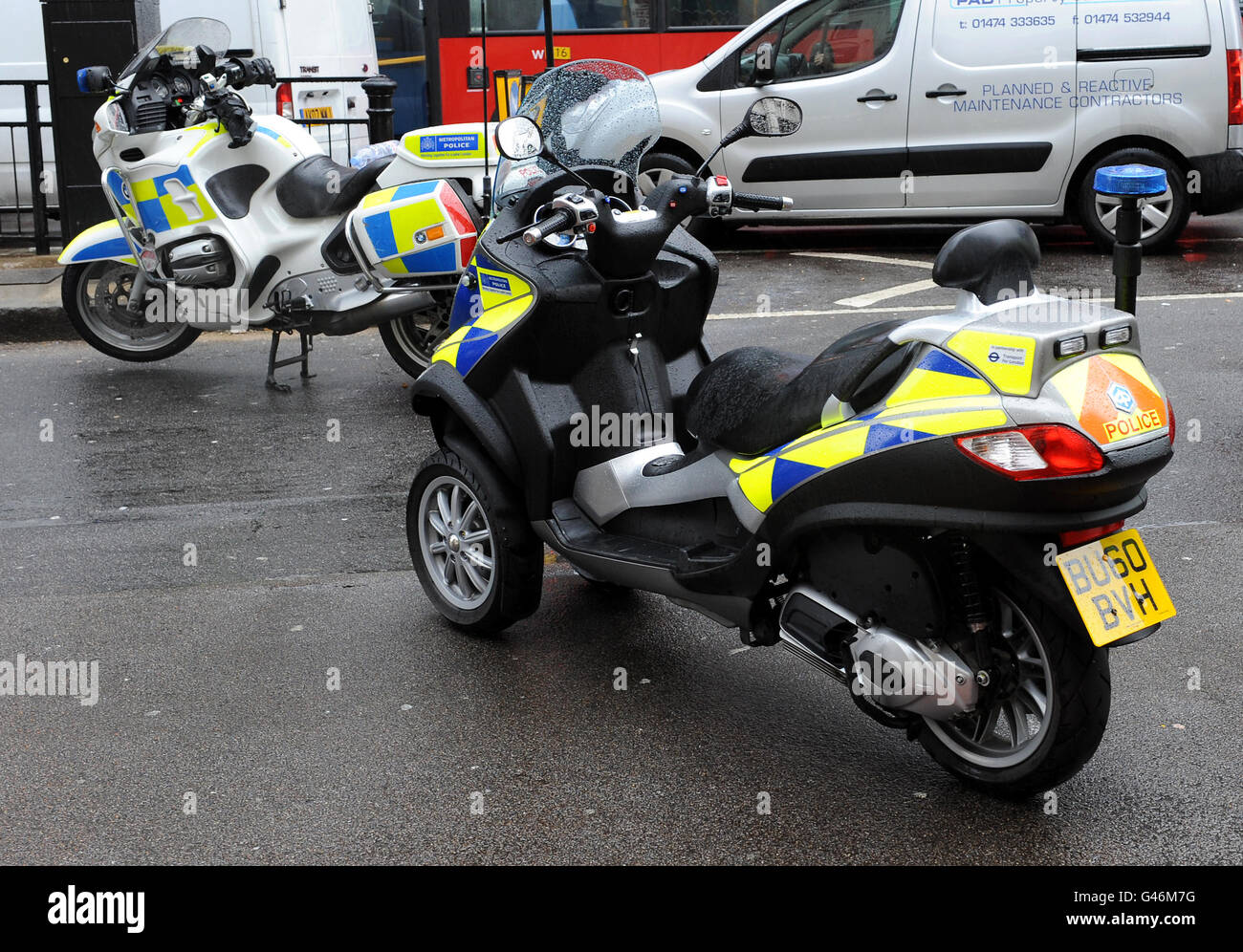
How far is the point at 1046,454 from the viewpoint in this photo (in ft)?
10.4

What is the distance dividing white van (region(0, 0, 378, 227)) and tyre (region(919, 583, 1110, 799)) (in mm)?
9673

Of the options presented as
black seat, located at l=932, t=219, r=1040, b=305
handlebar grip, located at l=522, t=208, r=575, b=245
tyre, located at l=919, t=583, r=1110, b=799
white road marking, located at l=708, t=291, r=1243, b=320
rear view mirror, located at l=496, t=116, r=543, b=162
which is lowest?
tyre, located at l=919, t=583, r=1110, b=799

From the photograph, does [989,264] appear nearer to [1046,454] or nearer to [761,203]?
[1046,454]

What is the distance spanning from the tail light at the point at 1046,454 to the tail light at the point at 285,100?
1064 centimetres

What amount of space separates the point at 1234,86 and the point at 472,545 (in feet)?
27.4

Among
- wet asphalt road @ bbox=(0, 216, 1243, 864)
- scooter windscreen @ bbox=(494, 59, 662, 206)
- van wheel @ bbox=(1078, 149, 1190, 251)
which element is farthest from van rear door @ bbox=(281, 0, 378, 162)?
scooter windscreen @ bbox=(494, 59, 662, 206)

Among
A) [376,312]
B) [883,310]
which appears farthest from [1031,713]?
[883,310]

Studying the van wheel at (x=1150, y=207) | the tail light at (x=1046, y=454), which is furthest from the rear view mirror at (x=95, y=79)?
Result: the van wheel at (x=1150, y=207)

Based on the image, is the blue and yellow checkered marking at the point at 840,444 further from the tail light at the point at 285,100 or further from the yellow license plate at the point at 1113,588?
the tail light at the point at 285,100

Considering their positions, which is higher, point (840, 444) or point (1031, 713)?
point (840, 444)

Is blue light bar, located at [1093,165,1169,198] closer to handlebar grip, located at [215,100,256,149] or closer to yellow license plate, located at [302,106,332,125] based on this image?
handlebar grip, located at [215,100,256,149]

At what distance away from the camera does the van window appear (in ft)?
37.1

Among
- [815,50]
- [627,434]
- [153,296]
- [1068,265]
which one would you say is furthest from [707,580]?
[815,50]

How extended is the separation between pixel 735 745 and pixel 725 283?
22.6 ft
